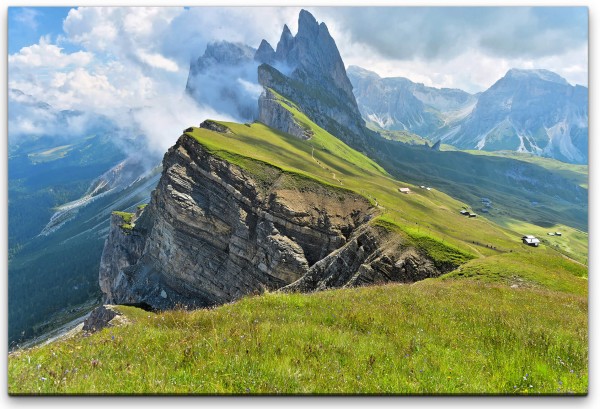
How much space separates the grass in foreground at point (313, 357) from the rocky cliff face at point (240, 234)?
3848 cm

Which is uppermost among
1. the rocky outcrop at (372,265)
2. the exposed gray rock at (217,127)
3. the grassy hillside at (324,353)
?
the exposed gray rock at (217,127)

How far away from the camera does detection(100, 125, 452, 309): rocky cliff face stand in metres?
64.8

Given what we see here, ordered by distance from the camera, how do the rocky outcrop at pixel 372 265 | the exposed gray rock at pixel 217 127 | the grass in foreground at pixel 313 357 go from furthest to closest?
the exposed gray rock at pixel 217 127
the rocky outcrop at pixel 372 265
the grass in foreground at pixel 313 357

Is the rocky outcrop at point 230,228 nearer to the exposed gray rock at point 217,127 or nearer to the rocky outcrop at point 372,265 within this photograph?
the rocky outcrop at point 372,265

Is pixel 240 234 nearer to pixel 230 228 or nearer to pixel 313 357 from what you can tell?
pixel 230 228

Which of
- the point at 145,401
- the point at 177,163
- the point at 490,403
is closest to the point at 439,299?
the point at 490,403

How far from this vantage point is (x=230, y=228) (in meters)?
79.4

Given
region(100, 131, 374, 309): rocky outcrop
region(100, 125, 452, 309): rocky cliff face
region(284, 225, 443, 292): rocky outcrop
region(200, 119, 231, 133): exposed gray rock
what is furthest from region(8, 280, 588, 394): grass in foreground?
region(200, 119, 231, 133): exposed gray rock

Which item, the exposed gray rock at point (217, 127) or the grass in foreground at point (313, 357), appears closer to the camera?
the grass in foreground at point (313, 357)

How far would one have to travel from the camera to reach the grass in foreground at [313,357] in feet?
24.1

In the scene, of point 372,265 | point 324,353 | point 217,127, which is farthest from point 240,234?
point 324,353

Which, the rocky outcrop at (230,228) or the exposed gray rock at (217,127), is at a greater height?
the exposed gray rock at (217,127)

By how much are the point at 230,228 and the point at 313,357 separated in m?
73.1

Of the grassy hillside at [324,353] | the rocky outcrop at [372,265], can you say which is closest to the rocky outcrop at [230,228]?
the rocky outcrop at [372,265]
